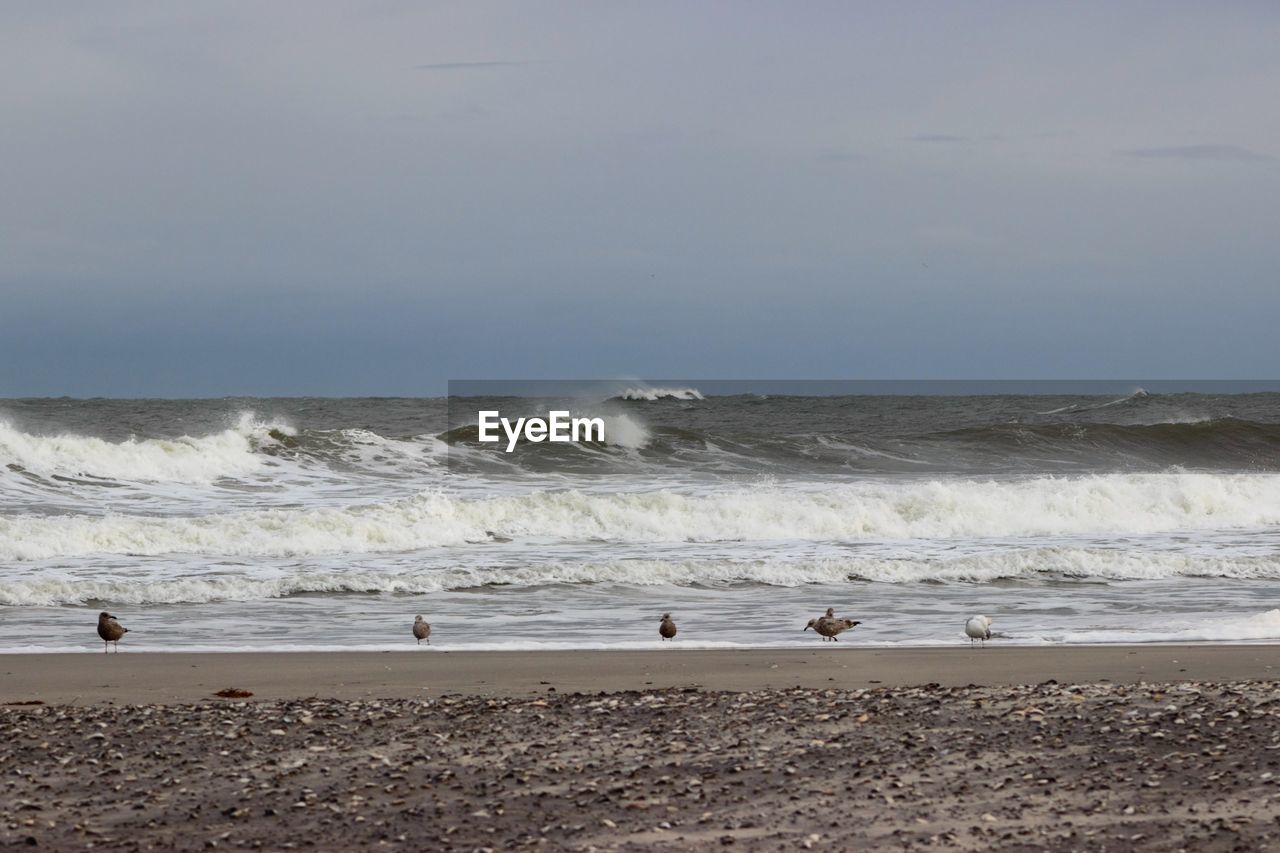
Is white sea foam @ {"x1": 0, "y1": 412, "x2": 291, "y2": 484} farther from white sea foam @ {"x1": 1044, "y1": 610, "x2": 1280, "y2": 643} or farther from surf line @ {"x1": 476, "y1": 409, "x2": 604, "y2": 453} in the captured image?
white sea foam @ {"x1": 1044, "y1": 610, "x2": 1280, "y2": 643}

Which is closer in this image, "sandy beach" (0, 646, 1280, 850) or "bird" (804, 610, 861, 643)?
"sandy beach" (0, 646, 1280, 850)

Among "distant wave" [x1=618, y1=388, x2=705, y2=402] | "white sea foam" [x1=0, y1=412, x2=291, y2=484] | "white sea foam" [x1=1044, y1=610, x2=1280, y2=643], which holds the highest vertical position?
"distant wave" [x1=618, y1=388, x2=705, y2=402]

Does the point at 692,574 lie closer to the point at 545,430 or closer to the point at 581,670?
the point at 581,670

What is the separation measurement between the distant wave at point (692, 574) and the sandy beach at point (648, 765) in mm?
5627

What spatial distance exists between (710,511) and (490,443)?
14142mm

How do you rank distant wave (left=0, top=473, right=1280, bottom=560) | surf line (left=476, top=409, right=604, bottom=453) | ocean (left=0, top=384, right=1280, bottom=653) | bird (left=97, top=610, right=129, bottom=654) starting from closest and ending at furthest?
bird (left=97, top=610, right=129, bottom=654)
ocean (left=0, top=384, right=1280, bottom=653)
distant wave (left=0, top=473, right=1280, bottom=560)
surf line (left=476, top=409, right=604, bottom=453)

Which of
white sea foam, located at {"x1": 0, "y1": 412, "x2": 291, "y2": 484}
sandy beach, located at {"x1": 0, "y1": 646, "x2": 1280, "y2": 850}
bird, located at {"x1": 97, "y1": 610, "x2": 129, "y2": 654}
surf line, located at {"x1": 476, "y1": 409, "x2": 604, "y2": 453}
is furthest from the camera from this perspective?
surf line, located at {"x1": 476, "y1": 409, "x2": 604, "y2": 453}

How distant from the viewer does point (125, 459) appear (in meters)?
26.1

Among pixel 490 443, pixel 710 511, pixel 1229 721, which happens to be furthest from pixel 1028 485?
pixel 1229 721

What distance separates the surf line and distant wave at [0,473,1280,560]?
11.4m

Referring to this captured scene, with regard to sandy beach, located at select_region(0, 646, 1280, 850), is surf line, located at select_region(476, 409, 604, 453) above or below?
above

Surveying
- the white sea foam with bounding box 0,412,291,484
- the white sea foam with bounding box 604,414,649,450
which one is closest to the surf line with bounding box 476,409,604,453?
the white sea foam with bounding box 604,414,649,450

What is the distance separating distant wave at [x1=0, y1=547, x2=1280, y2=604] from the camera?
1415 cm

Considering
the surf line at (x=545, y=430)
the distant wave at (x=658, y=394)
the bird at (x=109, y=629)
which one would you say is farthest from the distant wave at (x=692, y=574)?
the distant wave at (x=658, y=394)
